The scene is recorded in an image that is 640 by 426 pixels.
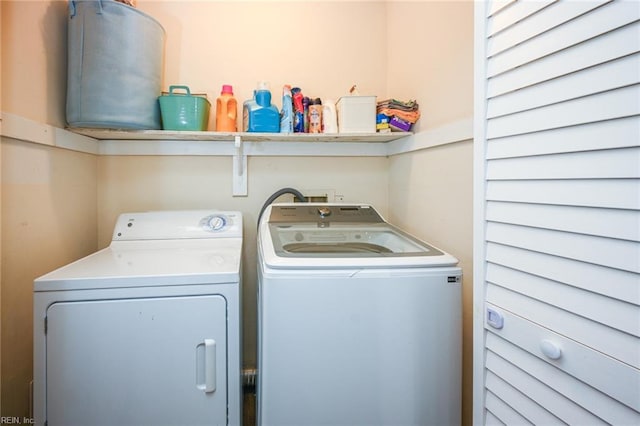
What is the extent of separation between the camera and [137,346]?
1.11m

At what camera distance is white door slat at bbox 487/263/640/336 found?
0.56 metres

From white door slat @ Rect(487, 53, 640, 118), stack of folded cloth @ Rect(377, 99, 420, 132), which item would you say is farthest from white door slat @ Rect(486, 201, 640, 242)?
stack of folded cloth @ Rect(377, 99, 420, 132)

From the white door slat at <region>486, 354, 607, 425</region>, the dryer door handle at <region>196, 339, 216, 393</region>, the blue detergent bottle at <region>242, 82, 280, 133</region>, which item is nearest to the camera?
the white door slat at <region>486, 354, 607, 425</region>

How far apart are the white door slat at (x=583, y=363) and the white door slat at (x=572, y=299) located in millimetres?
40

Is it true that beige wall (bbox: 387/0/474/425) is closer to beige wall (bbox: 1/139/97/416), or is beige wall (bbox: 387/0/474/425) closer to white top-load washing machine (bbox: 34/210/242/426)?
white top-load washing machine (bbox: 34/210/242/426)

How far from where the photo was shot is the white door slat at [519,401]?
2.39ft

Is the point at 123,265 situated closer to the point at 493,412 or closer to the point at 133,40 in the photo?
the point at 133,40

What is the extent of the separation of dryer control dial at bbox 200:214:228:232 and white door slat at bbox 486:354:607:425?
1.46 metres

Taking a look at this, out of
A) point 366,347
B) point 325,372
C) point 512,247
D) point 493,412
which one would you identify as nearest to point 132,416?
point 325,372

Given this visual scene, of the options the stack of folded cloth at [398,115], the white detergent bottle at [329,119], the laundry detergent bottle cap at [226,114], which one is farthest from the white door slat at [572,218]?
the laundry detergent bottle cap at [226,114]

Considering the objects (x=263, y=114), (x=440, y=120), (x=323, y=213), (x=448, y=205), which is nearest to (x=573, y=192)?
(x=448, y=205)

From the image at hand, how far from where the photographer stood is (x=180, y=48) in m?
2.01

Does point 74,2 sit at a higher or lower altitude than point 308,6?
lower

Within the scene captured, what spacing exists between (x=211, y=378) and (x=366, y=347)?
61 centimetres
